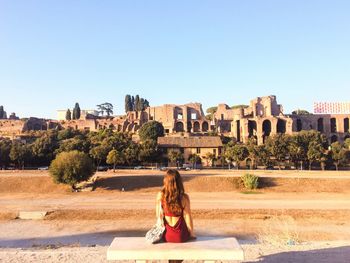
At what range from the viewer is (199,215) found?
2447 cm

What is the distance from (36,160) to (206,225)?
42.6 metres

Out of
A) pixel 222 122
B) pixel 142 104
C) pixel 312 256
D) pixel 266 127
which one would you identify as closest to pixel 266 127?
pixel 266 127

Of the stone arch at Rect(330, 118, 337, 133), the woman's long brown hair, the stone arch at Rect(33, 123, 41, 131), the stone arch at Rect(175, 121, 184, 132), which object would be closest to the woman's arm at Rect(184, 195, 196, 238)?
the woman's long brown hair

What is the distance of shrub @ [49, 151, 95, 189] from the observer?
36688 mm

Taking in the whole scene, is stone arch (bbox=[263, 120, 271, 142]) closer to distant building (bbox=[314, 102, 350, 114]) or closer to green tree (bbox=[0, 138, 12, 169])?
distant building (bbox=[314, 102, 350, 114])

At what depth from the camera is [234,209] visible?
26.3 meters

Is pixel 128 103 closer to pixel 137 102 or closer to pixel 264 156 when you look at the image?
pixel 137 102

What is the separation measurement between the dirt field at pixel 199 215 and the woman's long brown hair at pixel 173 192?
291cm

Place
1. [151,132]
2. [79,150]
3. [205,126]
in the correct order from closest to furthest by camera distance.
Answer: [79,150] < [151,132] < [205,126]

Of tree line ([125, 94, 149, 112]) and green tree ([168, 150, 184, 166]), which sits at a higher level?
tree line ([125, 94, 149, 112])

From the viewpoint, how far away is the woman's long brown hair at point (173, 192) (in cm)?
588

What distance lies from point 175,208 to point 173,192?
271mm

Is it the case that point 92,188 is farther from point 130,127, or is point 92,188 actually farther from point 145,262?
point 130,127

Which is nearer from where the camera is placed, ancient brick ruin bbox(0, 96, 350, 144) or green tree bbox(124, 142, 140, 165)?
green tree bbox(124, 142, 140, 165)
